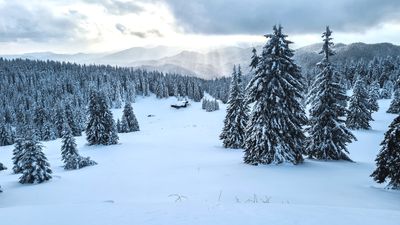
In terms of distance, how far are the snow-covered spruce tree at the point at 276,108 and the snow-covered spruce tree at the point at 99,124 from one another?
32502mm

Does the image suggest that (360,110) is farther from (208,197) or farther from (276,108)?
(208,197)

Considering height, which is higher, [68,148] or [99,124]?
[99,124]

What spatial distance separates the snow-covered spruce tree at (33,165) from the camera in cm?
2384

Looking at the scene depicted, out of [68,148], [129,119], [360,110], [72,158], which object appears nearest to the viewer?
[72,158]

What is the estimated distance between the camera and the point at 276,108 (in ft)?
76.9

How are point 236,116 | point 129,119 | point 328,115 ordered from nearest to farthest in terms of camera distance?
point 328,115 < point 236,116 < point 129,119

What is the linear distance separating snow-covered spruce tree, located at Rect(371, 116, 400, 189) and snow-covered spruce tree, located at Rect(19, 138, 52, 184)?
23495 millimetres

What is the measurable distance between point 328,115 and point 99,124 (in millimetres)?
37600

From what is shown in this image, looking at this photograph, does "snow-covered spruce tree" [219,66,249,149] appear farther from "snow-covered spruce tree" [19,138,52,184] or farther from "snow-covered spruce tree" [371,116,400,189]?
"snow-covered spruce tree" [371,116,400,189]

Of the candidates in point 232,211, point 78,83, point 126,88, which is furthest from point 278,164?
point 78,83

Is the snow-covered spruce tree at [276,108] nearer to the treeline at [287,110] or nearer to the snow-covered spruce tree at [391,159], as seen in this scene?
the treeline at [287,110]

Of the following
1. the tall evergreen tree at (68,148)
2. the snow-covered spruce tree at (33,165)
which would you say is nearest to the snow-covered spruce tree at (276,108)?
the snow-covered spruce tree at (33,165)

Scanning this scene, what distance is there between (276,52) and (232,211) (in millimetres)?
17049

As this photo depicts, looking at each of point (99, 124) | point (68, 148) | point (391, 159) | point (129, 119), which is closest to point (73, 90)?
point (129, 119)
